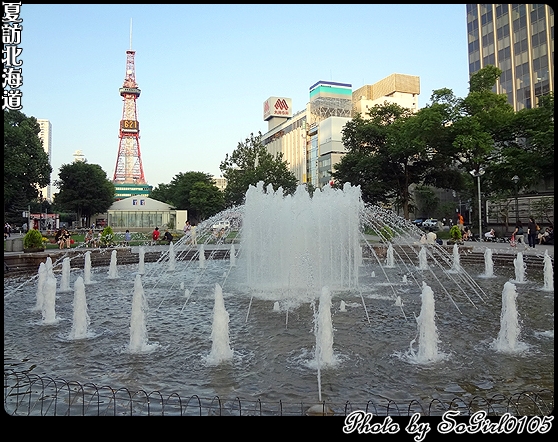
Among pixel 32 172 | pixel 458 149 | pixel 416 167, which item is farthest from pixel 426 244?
pixel 32 172

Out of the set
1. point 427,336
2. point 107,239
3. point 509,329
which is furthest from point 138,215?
point 509,329

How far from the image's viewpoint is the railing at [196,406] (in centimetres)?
461

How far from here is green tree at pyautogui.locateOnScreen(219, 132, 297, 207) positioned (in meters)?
41.0

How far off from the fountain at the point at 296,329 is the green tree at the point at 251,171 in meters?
25.3

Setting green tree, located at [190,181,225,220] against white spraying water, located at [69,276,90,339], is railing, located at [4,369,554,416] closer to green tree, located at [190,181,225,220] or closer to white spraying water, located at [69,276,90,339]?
white spraying water, located at [69,276,90,339]

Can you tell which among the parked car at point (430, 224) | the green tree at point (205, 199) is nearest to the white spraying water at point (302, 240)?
the parked car at point (430, 224)

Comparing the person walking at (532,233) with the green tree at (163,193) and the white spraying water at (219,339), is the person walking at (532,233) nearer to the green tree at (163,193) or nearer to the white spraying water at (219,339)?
the white spraying water at (219,339)

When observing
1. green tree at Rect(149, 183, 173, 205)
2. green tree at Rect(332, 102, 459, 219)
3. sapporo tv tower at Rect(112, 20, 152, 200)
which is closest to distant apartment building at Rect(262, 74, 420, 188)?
green tree at Rect(149, 183, 173, 205)

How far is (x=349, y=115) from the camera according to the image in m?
91.0

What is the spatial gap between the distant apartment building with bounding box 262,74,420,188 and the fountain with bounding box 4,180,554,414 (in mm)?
65861

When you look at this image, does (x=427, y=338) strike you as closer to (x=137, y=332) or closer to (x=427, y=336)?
(x=427, y=336)

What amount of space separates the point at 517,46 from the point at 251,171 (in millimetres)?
32983

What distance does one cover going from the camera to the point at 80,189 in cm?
5862

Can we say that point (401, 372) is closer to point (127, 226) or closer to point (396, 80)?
point (127, 226)
